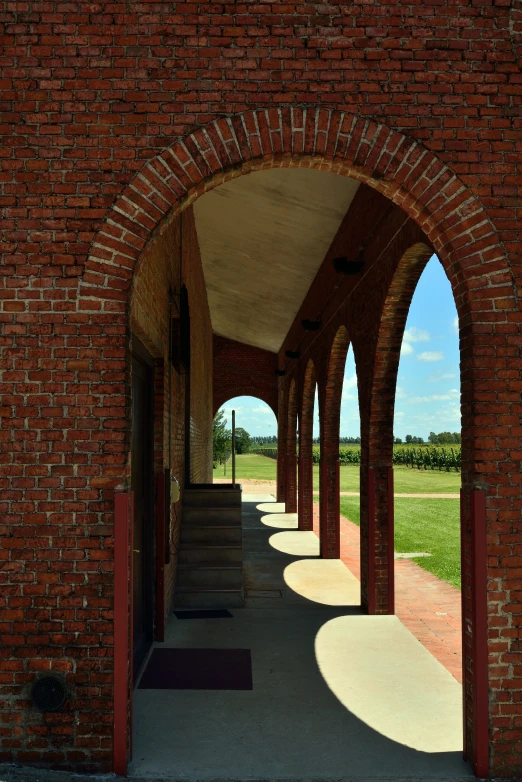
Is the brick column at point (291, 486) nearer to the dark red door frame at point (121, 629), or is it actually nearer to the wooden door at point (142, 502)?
the wooden door at point (142, 502)

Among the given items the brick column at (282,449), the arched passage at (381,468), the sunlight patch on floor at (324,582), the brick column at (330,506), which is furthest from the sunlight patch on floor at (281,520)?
the arched passage at (381,468)

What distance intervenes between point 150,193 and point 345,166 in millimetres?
1238

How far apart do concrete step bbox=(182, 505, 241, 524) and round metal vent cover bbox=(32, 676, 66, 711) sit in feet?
17.2

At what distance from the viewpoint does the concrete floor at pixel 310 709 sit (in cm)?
398

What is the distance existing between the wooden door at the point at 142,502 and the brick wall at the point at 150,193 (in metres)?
1.70

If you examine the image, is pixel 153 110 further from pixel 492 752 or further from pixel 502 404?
pixel 492 752

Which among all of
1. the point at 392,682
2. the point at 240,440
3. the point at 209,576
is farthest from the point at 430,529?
the point at 240,440

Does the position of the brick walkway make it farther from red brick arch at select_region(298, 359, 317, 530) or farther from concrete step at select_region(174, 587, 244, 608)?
red brick arch at select_region(298, 359, 317, 530)

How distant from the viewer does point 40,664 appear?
12.7 feet

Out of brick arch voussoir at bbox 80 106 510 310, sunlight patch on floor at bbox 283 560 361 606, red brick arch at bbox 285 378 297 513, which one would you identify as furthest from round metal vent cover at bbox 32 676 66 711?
red brick arch at bbox 285 378 297 513

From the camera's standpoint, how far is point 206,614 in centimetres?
778

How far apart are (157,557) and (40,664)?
261 cm

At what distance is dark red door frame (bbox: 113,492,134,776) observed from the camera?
3834mm

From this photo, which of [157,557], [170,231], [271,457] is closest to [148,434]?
[157,557]
